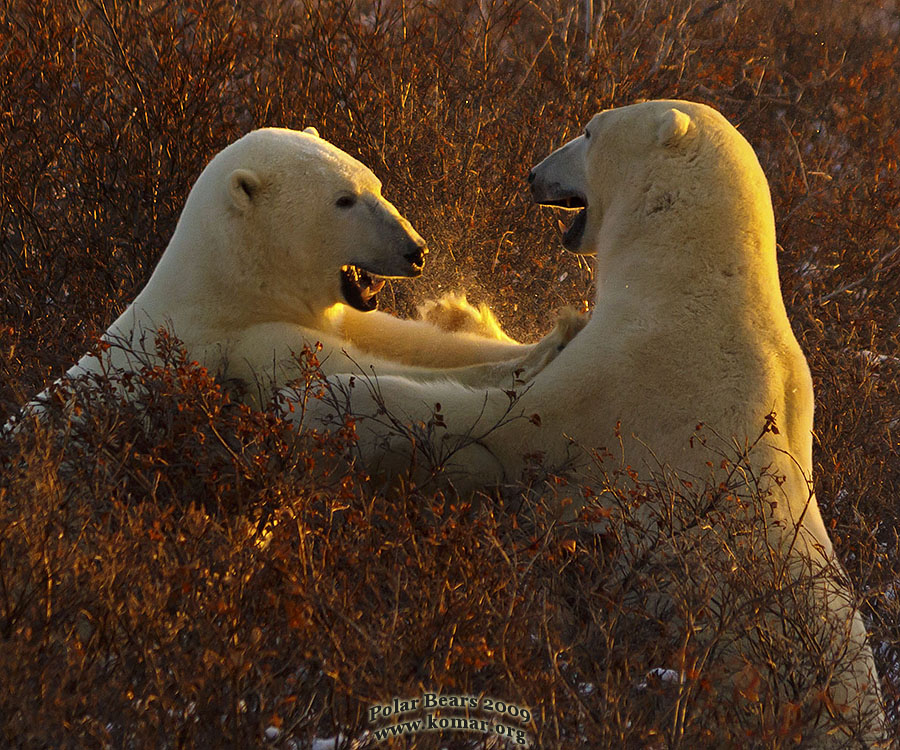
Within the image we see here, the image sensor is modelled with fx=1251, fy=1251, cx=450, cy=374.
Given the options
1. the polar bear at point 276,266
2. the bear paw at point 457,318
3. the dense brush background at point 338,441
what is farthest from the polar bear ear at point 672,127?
the dense brush background at point 338,441

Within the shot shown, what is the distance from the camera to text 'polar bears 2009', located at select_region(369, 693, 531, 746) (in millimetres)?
1822

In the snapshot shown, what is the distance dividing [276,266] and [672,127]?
1087mm

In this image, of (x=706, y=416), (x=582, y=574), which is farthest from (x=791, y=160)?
(x=582, y=574)

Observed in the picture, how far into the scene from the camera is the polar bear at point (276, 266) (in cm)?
320

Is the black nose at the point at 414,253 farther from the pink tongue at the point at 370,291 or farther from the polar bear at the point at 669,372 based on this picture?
the polar bear at the point at 669,372

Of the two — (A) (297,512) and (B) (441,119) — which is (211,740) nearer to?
(A) (297,512)

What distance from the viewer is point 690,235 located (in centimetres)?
296

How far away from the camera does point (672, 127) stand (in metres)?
3.03

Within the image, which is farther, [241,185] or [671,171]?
[241,185]

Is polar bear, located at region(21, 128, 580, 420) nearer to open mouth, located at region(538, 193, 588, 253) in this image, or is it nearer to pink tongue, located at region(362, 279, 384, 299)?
pink tongue, located at region(362, 279, 384, 299)

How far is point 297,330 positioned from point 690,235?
3.37ft

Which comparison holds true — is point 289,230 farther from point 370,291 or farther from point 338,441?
point 338,441

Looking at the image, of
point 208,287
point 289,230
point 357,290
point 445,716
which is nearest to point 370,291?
point 357,290

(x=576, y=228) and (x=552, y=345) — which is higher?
(x=576, y=228)
